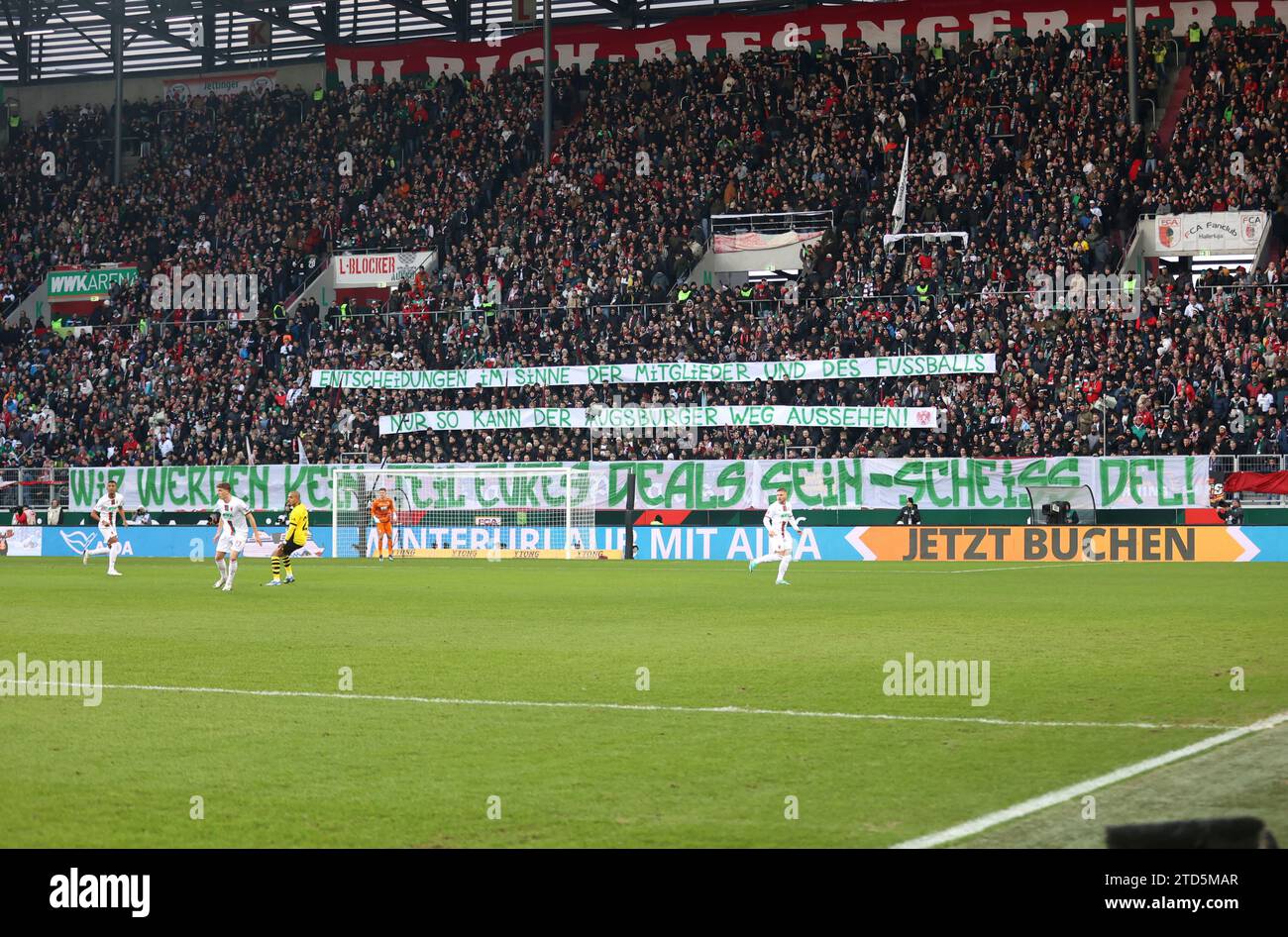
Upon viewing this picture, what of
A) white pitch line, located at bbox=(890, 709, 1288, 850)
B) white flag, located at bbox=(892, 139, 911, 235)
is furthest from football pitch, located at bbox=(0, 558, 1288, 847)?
white flag, located at bbox=(892, 139, 911, 235)

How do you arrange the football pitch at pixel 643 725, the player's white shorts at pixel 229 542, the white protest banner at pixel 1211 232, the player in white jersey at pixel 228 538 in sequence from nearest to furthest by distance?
the football pitch at pixel 643 725 → the player in white jersey at pixel 228 538 → the player's white shorts at pixel 229 542 → the white protest banner at pixel 1211 232

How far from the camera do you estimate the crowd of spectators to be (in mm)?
41656

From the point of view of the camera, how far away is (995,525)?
3897 centimetres

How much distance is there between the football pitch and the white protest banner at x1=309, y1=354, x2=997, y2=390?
802 inches

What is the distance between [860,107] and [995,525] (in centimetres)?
1857

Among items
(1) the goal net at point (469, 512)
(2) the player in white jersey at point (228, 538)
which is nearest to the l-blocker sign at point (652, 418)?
(1) the goal net at point (469, 512)

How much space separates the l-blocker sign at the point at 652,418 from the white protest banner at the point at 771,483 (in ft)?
7.13

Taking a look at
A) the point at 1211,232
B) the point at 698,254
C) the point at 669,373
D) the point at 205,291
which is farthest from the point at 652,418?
the point at 205,291

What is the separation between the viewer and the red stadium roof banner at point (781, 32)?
53.1m

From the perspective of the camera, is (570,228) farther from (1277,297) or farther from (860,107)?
(1277,297)

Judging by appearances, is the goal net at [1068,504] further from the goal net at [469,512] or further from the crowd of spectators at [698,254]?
the goal net at [469,512]

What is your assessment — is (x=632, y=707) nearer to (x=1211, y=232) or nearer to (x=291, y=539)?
(x=291, y=539)

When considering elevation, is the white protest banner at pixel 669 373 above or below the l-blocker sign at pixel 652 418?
above
